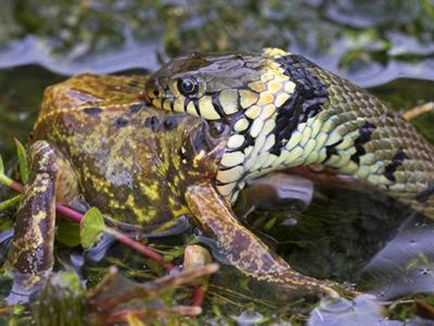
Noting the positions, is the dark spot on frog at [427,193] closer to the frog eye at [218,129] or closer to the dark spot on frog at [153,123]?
the frog eye at [218,129]

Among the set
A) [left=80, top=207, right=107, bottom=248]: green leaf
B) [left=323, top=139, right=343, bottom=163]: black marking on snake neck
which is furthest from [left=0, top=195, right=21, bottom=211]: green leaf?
[left=323, top=139, right=343, bottom=163]: black marking on snake neck

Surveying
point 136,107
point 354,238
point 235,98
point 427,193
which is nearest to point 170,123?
point 136,107

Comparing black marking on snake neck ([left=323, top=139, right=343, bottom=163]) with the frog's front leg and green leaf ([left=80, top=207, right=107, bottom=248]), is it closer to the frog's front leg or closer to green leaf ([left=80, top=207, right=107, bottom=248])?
green leaf ([left=80, top=207, right=107, bottom=248])

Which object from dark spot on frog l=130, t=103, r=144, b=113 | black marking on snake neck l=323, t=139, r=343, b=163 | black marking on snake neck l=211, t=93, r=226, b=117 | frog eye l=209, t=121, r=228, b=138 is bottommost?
black marking on snake neck l=323, t=139, r=343, b=163

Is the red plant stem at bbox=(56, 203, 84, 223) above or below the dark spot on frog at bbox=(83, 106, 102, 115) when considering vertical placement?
below

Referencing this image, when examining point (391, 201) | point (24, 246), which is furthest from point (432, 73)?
point (24, 246)

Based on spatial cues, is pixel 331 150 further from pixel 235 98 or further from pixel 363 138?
pixel 235 98

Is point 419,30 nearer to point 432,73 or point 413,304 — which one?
point 432,73
